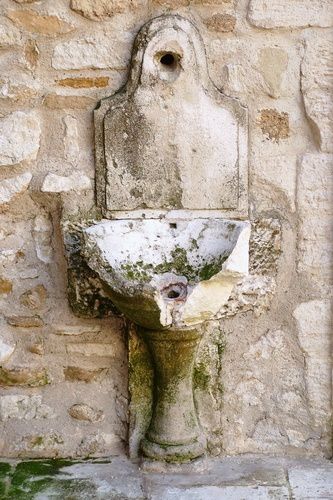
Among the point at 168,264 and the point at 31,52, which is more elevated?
the point at 31,52

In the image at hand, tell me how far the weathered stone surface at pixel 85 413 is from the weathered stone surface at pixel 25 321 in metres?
0.37

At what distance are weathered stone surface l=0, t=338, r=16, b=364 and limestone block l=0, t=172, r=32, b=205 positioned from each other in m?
0.58

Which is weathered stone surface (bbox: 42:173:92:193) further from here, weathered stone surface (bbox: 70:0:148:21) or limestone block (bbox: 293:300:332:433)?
limestone block (bbox: 293:300:332:433)

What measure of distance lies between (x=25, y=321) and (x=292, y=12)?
1594 mm

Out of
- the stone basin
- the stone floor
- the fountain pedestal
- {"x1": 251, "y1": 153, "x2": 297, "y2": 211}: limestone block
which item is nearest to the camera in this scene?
the stone basin

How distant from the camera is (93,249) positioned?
225cm

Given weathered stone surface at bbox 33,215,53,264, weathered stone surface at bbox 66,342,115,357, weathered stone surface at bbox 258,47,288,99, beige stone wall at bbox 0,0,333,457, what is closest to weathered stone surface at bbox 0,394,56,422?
beige stone wall at bbox 0,0,333,457

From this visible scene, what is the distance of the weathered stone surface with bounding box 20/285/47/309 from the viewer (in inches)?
102

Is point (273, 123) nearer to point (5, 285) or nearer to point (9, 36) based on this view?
point (9, 36)

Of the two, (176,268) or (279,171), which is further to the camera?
(279,171)

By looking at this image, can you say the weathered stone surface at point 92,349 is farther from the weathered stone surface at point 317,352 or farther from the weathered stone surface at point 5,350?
the weathered stone surface at point 317,352

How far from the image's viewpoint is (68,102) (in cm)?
251

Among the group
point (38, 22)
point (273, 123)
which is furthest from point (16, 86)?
point (273, 123)

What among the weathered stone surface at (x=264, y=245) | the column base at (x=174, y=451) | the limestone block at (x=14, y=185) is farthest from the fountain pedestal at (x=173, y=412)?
the limestone block at (x=14, y=185)
